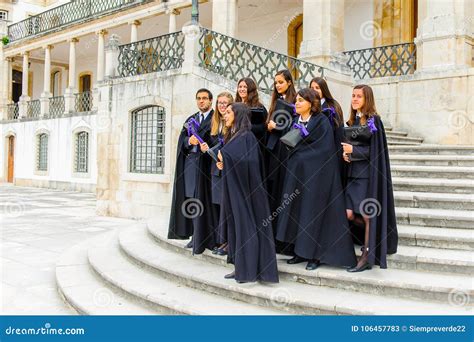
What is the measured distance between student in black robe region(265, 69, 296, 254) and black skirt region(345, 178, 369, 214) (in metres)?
0.72

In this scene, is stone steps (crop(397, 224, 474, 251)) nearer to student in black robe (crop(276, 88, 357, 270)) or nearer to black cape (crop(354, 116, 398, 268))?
black cape (crop(354, 116, 398, 268))

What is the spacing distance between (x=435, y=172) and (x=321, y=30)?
7327 millimetres

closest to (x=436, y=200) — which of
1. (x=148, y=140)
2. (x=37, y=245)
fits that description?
(x=37, y=245)

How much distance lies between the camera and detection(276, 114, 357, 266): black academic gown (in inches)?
176

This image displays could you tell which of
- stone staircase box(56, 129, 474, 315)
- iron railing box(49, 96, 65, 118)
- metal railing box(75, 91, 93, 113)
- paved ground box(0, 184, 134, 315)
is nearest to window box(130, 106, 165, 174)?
paved ground box(0, 184, 134, 315)

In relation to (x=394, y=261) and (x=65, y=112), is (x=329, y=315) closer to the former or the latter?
(x=394, y=261)

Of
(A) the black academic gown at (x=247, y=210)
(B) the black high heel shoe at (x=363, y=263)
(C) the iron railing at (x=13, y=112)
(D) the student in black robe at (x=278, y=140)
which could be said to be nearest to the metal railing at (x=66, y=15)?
(C) the iron railing at (x=13, y=112)

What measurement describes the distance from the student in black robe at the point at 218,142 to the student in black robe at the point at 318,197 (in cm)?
81

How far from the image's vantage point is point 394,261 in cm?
458

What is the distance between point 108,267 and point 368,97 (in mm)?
3784

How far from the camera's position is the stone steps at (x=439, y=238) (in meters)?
4.74

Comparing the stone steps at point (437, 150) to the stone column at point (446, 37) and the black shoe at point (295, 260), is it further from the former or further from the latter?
the black shoe at point (295, 260)

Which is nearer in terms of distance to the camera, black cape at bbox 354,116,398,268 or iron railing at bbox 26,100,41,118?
black cape at bbox 354,116,398,268

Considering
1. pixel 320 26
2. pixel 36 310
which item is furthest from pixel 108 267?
pixel 320 26
